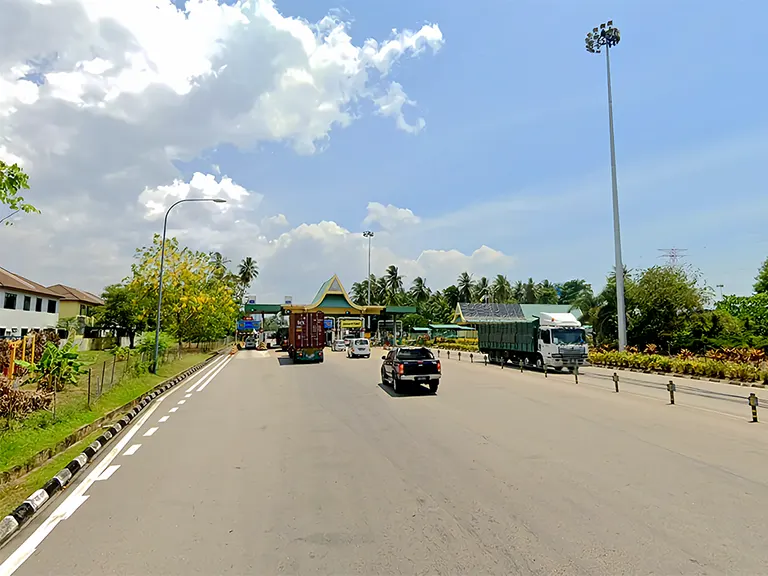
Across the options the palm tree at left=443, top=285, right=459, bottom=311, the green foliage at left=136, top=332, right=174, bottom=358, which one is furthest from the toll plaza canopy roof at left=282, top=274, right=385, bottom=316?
the palm tree at left=443, top=285, right=459, bottom=311

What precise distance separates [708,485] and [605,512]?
2068 millimetres

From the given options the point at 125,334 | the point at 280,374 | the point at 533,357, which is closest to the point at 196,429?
the point at 280,374

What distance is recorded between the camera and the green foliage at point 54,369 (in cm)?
1633

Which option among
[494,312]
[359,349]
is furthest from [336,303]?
[494,312]

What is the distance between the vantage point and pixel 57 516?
19.1ft

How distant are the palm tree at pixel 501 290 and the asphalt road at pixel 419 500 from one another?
87769 mm

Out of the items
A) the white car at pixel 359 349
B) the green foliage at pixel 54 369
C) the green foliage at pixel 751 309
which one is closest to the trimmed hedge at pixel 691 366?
the green foliage at pixel 751 309

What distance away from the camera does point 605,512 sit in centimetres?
577

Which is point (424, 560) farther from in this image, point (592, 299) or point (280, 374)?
point (592, 299)

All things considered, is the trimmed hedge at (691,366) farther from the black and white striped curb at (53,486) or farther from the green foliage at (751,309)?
the black and white striped curb at (53,486)

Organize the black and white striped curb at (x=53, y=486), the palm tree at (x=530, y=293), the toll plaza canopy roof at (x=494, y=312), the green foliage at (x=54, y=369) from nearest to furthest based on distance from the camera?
the black and white striped curb at (x=53, y=486), the green foliage at (x=54, y=369), the toll plaza canopy roof at (x=494, y=312), the palm tree at (x=530, y=293)

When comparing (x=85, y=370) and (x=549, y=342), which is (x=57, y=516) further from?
(x=549, y=342)

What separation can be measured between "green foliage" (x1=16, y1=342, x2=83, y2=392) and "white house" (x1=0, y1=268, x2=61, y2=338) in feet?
80.8

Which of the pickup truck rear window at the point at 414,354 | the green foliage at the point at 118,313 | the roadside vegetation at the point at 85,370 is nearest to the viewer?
the roadside vegetation at the point at 85,370
